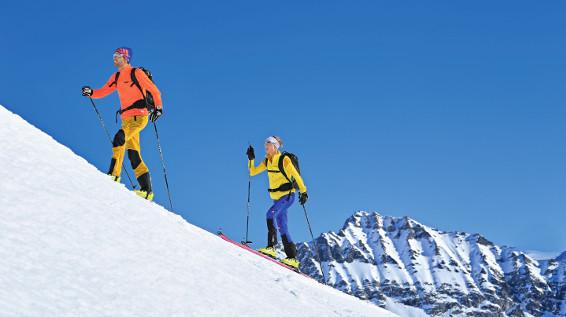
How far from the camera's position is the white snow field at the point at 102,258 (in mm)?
4598

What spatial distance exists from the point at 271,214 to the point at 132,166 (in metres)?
3.74

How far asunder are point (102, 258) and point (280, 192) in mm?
8459

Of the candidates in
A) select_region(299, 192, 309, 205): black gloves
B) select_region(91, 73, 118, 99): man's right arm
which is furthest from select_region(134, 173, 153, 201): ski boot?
select_region(299, 192, 309, 205): black gloves

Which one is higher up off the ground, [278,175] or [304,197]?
[278,175]

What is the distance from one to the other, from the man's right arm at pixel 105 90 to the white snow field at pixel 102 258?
9.69ft

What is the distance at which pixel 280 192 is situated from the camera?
45.4ft

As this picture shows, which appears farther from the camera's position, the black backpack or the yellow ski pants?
the black backpack

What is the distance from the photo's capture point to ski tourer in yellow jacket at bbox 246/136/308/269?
13680mm

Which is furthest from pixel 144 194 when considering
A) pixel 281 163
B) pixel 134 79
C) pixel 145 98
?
pixel 281 163

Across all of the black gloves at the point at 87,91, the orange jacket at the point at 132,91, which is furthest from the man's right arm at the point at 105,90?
the orange jacket at the point at 132,91

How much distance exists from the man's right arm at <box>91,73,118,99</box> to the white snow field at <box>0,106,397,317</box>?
2.95 meters

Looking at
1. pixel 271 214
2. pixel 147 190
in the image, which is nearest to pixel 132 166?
pixel 147 190

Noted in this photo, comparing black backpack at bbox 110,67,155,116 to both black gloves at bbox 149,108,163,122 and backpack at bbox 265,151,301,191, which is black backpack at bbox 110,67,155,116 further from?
backpack at bbox 265,151,301,191

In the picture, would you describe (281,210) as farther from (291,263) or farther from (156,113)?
(156,113)
